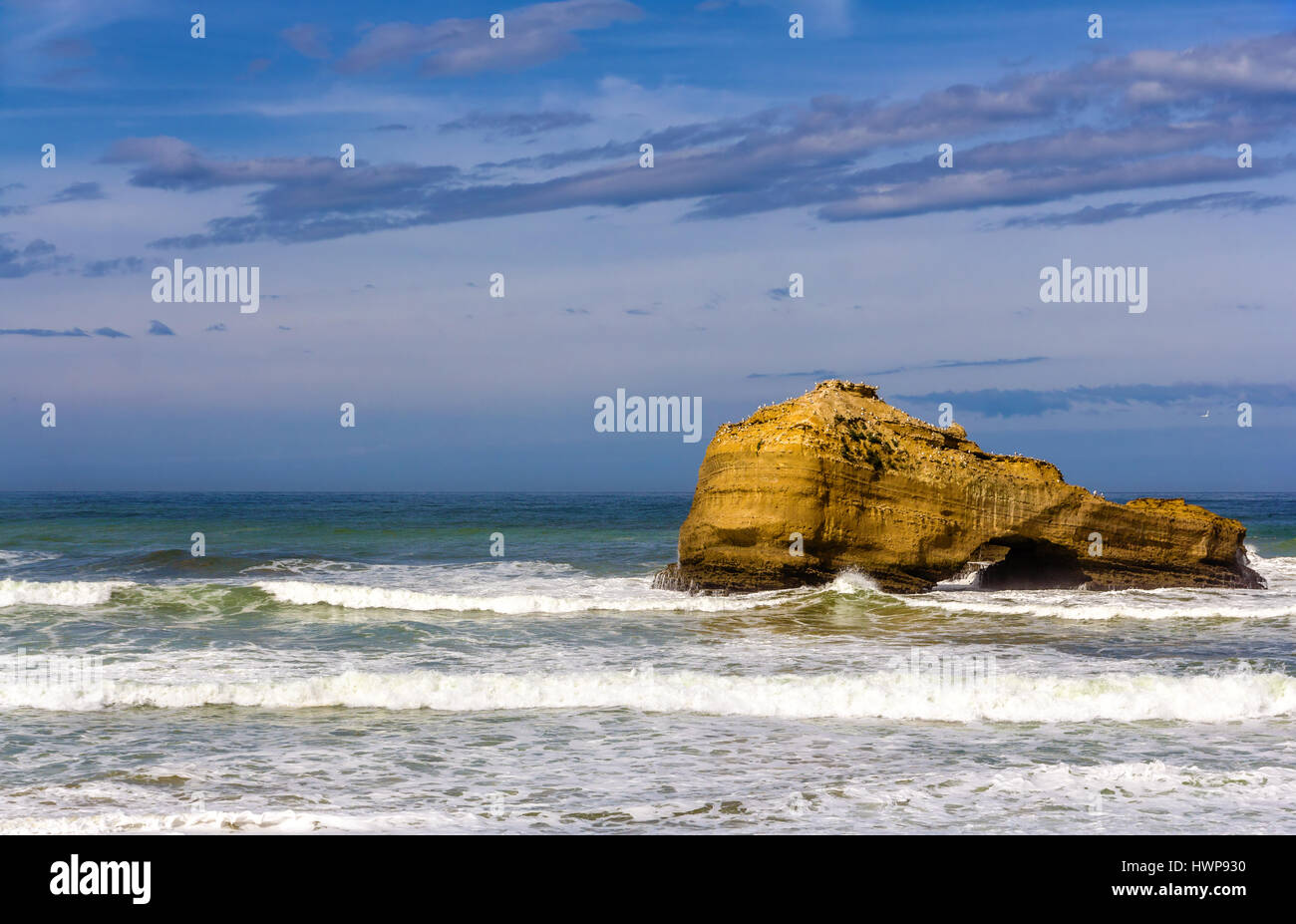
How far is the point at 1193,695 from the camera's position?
36.1 ft

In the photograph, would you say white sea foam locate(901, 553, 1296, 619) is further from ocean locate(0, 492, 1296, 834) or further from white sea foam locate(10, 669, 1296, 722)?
white sea foam locate(10, 669, 1296, 722)

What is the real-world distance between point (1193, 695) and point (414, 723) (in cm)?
855

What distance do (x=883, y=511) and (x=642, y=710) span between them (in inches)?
316

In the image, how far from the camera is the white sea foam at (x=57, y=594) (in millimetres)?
18562

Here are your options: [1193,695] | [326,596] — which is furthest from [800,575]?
[326,596]

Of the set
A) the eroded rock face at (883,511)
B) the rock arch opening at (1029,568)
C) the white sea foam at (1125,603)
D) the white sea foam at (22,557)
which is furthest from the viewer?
the white sea foam at (22,557)

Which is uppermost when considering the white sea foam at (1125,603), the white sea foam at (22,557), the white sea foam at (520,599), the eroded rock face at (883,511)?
the eroded rock face at (883,511)

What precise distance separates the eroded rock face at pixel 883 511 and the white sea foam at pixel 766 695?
5.67 metres

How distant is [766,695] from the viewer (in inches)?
445

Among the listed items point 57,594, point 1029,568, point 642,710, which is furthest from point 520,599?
point 1029,568

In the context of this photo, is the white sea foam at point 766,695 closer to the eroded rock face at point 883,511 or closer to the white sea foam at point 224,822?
the white sea foam at point 224,822

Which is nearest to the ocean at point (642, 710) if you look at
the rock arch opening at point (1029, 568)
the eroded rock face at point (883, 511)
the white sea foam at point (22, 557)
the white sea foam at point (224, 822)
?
the white sea foam at point (224, 822)

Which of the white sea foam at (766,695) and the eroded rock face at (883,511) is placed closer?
the white sea foam at (766,695)
